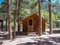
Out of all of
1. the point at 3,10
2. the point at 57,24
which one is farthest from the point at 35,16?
the point at 57,24

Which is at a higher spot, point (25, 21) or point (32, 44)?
point (25, 21)

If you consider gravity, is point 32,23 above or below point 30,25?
above

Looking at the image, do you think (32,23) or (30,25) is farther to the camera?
(30,25)

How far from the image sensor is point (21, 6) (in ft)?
92.3

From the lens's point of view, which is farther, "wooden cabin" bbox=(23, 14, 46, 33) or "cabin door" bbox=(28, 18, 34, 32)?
"cabin door" bbox=(28, 18, 34, 32)

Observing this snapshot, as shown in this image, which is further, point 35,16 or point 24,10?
point 24,10

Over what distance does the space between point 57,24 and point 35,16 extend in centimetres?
2617

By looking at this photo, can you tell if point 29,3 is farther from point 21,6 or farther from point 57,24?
point 57,24

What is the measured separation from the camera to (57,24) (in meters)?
48.3

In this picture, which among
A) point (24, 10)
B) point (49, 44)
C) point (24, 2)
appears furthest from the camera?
point (24, 10)

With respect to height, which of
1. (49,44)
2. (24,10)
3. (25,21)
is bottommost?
(49,44)

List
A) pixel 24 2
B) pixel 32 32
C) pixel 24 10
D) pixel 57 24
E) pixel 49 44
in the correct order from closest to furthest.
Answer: pixel 49 44, pixel 32 32, pixel 24 2, pixel 24 10, pixel 57 24

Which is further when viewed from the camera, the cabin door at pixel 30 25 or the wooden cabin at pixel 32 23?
the cabin door at pixel 30 25

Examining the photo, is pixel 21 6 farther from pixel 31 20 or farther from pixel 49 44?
pixel 49 44
